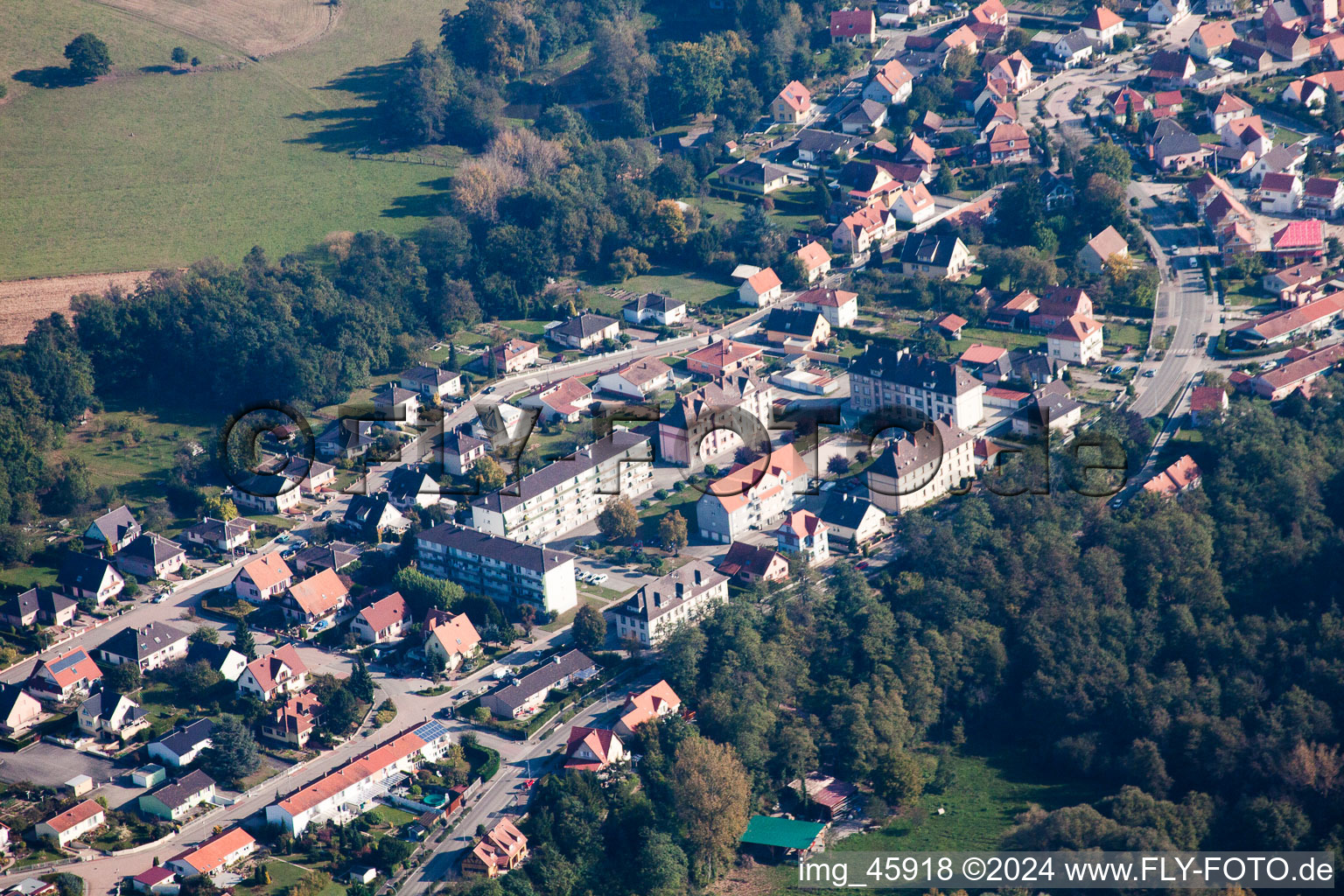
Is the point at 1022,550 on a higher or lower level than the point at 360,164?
lower

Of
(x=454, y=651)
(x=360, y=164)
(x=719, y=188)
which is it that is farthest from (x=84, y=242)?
(x=454, y=651)

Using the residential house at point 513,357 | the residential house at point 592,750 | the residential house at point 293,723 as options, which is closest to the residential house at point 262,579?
the residential house at point 293,723

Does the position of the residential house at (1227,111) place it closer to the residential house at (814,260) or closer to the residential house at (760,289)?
the residential house at (814,260)

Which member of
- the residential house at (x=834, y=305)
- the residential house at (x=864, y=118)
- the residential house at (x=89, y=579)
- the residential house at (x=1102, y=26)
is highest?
the residential house at (x=1102, y=26)

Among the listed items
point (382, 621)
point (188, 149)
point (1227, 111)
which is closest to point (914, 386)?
point (382, 621)

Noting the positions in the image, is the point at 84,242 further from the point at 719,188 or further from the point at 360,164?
the point at 719,188

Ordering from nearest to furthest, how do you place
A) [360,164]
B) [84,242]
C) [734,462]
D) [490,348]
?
[734,462]
[490,348]
[84,242]
[360,164]
